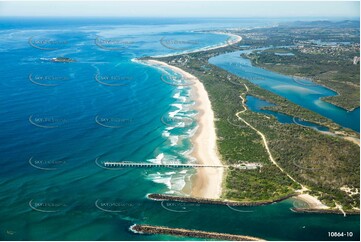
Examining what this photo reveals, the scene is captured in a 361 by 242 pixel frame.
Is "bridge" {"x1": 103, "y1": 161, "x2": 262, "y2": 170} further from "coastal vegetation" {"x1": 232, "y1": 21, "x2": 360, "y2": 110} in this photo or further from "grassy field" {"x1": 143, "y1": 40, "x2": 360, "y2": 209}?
"coastal vegetation" {"x1": 232, "y1": 21, "x2": 360, "y2": 110}

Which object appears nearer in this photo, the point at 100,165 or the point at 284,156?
the point at 100,165

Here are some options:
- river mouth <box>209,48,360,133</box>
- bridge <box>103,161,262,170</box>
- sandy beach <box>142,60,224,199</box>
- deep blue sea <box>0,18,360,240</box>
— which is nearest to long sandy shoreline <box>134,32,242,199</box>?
sandy beach <box>142,60,224,199</box>

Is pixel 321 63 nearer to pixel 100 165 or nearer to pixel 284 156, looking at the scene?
pixel 284 156

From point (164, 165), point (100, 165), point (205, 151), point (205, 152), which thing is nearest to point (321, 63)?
point (205, 151)

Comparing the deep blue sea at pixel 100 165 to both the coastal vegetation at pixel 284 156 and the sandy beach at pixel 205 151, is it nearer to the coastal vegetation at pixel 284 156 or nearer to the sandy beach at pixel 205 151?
the sandy beach at pixel 205 151

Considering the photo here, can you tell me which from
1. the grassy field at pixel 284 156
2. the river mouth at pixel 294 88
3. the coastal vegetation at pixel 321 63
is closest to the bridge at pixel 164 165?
the grassy field at pixel 284 156
